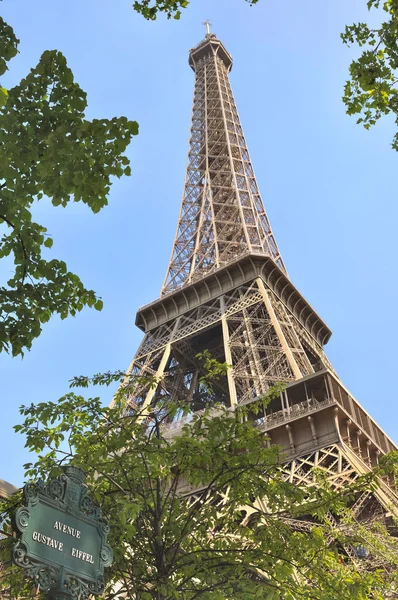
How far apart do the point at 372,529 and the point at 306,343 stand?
22.2 m

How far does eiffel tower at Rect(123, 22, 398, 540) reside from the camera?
2586 cm

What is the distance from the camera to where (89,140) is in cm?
819

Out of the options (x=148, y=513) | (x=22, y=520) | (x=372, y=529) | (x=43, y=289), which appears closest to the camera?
(x=22, y=520)

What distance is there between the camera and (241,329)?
38.1 m

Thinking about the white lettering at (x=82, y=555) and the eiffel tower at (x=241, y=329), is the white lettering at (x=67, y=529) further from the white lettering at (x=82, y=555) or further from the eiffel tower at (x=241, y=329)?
the eiffel tower at (x=241, y=329)

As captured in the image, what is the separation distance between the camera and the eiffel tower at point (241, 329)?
25859mm

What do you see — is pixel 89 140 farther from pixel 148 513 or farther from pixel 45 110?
pixel 148 513

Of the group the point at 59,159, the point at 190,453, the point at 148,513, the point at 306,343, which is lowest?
the point at 148,513

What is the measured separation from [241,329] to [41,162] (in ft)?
100

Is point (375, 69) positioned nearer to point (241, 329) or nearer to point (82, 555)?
point (82, 555)

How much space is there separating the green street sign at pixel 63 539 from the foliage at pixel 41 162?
285 centimetres

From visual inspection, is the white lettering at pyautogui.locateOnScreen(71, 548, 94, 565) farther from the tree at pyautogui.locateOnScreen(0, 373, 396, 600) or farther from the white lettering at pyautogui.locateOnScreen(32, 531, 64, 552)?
the tree at pyautogui.locateOnScreen(0, 373, 396, 600)

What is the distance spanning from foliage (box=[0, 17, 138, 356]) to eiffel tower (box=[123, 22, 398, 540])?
40.9 ft

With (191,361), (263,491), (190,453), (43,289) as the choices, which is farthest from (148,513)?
(191,361)
